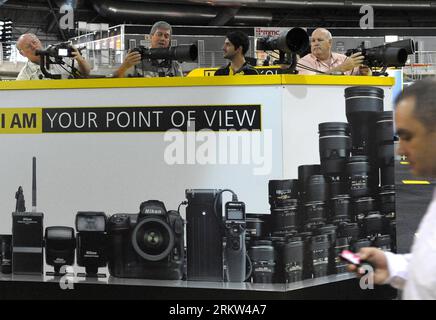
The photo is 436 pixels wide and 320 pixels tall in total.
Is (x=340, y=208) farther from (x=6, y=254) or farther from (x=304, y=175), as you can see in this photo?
(x=6, y=254)

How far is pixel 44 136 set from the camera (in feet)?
9.86

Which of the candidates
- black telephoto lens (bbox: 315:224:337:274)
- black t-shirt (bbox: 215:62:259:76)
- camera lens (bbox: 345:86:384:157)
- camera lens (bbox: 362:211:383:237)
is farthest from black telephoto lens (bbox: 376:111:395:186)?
black t-shirt (bbox: 215:62:259:76)

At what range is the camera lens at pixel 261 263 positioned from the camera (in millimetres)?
2848

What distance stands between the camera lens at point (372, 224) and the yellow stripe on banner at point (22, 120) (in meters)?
1.75

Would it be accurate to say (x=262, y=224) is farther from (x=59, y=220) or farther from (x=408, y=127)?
(x=408, y=127)

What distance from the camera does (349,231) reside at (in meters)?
3.06

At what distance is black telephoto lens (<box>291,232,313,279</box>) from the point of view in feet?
9.57

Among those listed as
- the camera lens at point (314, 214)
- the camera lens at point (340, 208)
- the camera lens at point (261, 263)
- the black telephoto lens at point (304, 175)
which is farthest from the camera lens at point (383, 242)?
the camera lens at point (261, 263)

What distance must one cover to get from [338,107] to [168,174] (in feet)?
2.99

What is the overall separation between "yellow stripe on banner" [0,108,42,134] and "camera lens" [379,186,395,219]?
181 centimetres

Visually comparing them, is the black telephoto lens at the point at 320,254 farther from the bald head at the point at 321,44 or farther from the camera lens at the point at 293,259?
the bald head at the point at 321,44

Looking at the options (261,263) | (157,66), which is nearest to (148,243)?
(261,263)
